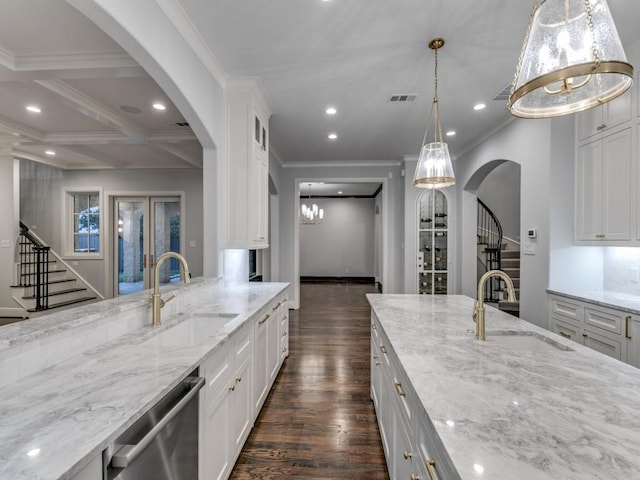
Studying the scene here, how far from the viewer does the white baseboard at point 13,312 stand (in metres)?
5.40

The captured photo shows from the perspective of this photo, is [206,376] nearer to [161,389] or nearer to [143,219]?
[161,389]

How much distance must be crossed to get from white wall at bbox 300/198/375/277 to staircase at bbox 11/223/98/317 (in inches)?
252

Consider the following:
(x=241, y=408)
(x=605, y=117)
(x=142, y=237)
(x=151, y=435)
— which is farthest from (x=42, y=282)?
(x=605, y=117)

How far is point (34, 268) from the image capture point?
233 inches

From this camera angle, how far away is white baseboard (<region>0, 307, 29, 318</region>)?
5.40 m

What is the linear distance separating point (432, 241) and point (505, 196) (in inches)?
130

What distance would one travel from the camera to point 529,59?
120cm

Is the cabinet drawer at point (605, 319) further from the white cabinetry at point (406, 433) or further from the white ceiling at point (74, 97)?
the white ceiling at point (74, 97)

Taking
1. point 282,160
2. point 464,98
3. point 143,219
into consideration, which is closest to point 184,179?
point 143,219

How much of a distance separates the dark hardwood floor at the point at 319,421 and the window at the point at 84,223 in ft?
16.8

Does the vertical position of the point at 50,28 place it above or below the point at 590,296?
above

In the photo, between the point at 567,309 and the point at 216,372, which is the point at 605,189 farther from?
the point at 216,372

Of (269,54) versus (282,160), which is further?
(282,160)

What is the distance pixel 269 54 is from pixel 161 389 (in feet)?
8.76
